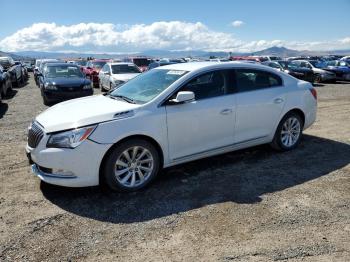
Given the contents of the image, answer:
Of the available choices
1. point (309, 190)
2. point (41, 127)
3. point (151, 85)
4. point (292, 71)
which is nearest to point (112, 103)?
point (151, 85)

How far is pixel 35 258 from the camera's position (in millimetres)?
3287

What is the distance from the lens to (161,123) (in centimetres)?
475

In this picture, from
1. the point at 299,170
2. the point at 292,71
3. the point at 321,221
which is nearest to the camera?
the point at 321,221

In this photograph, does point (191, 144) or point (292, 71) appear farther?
point (292, 71)

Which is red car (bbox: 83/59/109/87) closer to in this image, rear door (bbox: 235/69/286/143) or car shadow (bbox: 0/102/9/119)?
car shadow (bbox: 0/102/9/119)

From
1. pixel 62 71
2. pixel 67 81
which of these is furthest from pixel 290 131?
pixel 62 71

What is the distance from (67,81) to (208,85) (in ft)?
30.0

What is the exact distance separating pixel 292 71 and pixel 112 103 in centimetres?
1892

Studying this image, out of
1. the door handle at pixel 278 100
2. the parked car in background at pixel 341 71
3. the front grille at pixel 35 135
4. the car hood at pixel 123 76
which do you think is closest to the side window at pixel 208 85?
the door handle at pixel 278 100

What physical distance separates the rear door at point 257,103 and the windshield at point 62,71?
10002 millimetres

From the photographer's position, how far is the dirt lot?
11.1 feet

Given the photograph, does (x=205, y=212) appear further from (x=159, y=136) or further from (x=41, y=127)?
(x=41, y=127)

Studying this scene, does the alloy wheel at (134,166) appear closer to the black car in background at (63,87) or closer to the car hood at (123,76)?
the black car in background at (63,87)

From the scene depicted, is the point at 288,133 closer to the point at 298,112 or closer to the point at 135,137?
the point at 298,112
